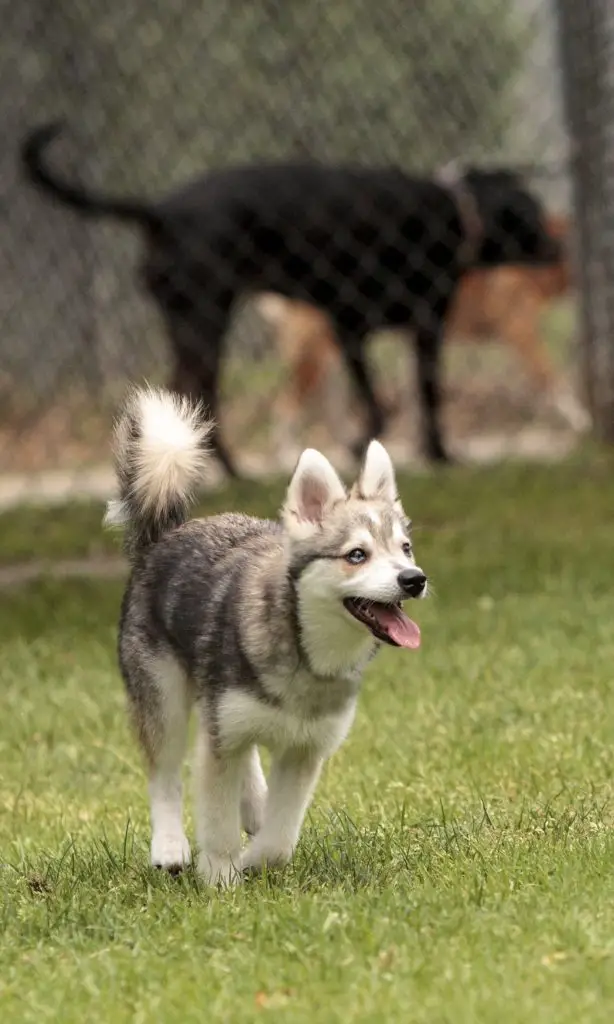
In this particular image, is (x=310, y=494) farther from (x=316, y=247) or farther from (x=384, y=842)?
(x=316, y=247)

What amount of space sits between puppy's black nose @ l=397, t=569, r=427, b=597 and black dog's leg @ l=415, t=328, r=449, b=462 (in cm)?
711

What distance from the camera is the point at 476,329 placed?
41.6 ft

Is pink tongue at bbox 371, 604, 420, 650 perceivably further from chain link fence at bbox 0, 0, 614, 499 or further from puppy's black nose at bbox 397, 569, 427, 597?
chain link fence at bbox 0, 0, 614, 499

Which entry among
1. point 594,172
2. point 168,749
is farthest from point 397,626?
point 594,172

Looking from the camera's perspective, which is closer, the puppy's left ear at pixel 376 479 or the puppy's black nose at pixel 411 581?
the puppy's black nose at pixel 411 581

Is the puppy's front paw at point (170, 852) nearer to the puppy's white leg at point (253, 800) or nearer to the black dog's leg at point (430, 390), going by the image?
the puppy's white leg at point (253, 800)

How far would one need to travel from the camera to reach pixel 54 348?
39.1 ft

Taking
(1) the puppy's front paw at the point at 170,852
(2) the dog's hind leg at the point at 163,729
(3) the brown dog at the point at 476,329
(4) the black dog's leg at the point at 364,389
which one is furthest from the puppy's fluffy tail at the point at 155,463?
(3) the brown dog at the point at 476,329

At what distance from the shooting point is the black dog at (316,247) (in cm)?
957

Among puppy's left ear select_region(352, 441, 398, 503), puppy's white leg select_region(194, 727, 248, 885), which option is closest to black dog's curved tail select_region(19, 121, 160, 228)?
puppy's left ear select_region(352, 441, 398, 503)

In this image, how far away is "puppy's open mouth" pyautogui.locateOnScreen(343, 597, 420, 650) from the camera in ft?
11.5

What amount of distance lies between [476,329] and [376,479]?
29.6 ft

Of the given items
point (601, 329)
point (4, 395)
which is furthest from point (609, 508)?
point (4, 395)

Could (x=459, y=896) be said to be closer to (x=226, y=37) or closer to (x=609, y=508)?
(x=609, y=508)
